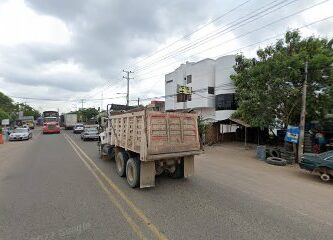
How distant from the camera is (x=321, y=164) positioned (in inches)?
369

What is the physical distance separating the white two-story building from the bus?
19.8m

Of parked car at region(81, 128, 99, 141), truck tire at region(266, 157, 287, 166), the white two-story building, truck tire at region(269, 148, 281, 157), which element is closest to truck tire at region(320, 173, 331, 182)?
truck tire at region(266, 157, 287, 166)

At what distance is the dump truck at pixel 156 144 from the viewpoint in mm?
6664

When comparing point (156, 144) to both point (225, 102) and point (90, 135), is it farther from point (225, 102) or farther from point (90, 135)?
point (225, 102)

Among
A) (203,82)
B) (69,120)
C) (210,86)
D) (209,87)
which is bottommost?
(69,120)

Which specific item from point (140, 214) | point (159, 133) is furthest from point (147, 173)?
point (140, 214)

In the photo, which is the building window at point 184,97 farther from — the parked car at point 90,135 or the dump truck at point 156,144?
the dump truck at point 156,144

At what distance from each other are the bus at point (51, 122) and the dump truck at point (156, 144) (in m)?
33.7

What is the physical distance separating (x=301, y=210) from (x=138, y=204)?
3.78 metres

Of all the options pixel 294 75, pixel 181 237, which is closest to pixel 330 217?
pixel 181 237

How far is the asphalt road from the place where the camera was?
14.3 feet

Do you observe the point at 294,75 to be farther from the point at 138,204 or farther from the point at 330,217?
the point at 138,204

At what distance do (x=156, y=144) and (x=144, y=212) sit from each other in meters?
1.94

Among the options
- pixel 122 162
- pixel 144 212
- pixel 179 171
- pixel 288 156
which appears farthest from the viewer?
pixel 288 156
